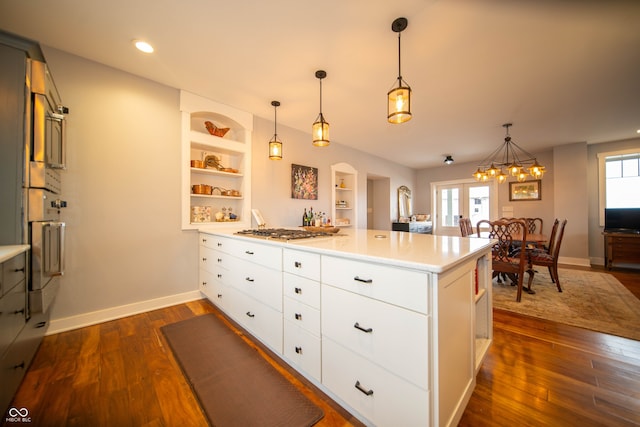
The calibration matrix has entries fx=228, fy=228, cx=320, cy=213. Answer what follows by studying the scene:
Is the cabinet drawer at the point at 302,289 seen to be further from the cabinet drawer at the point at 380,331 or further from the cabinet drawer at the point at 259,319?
the cabinet drawer at the point at 259,319

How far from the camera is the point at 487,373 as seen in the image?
156cm

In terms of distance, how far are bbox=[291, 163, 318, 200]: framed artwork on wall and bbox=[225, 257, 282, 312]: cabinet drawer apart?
193 centimetres

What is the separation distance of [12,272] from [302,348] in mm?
1700

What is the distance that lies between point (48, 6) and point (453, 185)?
25.9ft

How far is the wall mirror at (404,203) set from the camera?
6508 millimetres

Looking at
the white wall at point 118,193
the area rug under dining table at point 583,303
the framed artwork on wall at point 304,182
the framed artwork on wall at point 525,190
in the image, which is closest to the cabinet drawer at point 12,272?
the white wall at point 118,193

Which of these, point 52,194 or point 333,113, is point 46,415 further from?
point 333,113

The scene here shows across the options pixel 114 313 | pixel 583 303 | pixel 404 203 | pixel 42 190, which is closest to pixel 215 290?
pixel 114 313

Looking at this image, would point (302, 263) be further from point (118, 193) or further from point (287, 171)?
point (287, 171)

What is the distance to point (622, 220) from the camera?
4.44m

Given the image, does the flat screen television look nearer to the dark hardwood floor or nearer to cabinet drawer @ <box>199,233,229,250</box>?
the dark hardwood floor

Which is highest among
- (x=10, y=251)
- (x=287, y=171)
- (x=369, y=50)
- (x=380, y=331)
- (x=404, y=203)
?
(x=369, y=50)

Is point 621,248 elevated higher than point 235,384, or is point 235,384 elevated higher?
point 621,248

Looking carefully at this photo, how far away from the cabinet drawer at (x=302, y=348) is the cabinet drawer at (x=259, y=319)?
3.5 inches
